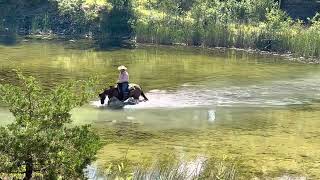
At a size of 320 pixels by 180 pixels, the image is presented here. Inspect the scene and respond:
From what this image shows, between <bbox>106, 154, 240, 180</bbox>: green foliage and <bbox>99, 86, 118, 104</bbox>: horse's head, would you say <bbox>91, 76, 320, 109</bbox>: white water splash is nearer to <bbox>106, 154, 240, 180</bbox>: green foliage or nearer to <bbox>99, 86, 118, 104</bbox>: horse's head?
<bbox>99, 86, 118, 104</bbox>: horse's head

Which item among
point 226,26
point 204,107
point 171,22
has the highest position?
point 171,22

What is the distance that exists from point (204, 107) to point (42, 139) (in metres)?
14.4

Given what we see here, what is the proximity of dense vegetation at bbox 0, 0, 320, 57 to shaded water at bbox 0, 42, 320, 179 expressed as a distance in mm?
3293

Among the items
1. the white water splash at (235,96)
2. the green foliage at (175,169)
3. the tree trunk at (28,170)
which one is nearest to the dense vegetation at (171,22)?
the white water splash at (235,96)

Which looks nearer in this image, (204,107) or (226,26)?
(204,107)

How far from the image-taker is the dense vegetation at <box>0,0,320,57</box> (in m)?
45.2

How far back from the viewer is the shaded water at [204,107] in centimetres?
1688

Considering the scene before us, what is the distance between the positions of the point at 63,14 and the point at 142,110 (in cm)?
3467

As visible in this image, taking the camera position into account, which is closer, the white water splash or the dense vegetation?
the white water splash

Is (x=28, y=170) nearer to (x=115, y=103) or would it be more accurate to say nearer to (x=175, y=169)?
(x=175, y=169)

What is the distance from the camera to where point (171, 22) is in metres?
49.9

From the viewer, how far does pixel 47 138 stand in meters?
10.0

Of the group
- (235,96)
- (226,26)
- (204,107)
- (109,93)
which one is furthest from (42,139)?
(226,26)

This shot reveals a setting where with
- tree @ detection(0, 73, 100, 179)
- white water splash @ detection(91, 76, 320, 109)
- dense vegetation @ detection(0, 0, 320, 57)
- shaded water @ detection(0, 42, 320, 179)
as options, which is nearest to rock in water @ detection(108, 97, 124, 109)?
white water splash @ detection(91, 76, 320, 109)
